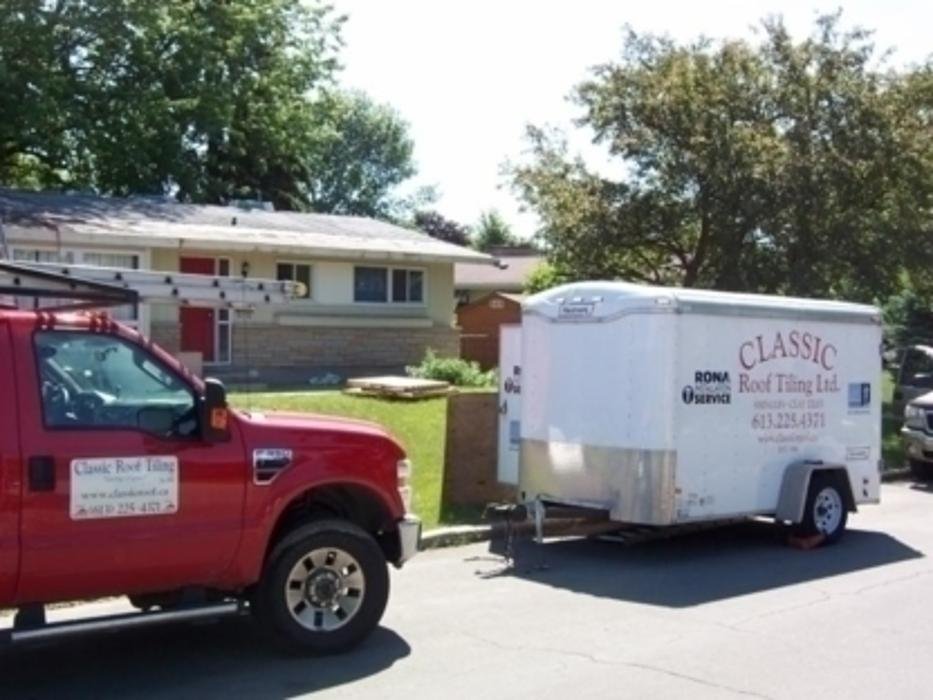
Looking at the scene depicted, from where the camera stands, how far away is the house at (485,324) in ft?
98.9

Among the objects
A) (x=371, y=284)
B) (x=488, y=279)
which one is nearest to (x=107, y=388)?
(x=371, y=284)

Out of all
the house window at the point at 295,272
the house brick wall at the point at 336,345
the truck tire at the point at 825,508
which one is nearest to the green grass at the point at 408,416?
the truck tire at the point at 825,508

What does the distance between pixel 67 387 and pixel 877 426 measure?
844 cm

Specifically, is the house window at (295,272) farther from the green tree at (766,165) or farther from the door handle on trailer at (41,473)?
the door handle on trailer at (41,473)

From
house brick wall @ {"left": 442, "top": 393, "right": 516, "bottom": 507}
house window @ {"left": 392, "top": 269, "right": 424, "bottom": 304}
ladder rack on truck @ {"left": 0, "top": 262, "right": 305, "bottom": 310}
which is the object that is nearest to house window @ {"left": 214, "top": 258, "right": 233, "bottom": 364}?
house window @ {"left": 392, "top": 269, "right": 424, "bottom": 304}

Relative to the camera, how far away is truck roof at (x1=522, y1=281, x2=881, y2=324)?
10.2 meters

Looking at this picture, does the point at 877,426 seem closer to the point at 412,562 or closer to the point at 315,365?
the point at 412,562

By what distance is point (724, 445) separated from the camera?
10.6m

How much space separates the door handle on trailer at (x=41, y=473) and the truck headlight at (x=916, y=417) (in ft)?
43.7

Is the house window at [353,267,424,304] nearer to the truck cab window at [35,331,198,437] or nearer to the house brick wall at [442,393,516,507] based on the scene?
the house brick wall at [442,393,516,507]

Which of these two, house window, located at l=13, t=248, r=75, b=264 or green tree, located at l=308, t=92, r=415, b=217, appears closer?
house window, located at l=13, t=248, r=75, b=264

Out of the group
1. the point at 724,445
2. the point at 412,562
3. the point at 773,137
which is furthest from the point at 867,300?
the point at 412,562

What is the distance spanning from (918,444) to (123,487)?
1294cm

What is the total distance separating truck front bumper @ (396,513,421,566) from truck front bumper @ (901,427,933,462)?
427 inches
